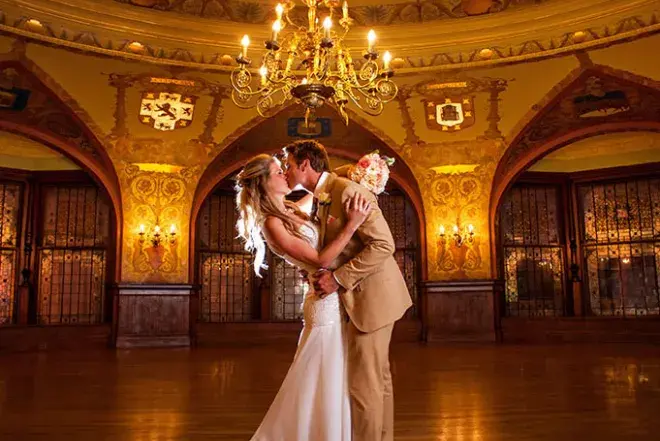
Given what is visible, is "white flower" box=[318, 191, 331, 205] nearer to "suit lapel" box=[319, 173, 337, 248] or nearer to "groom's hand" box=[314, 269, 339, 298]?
"suit lapel" box=[319, 173, 337, 248]

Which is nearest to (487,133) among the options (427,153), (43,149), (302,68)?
(427,153)

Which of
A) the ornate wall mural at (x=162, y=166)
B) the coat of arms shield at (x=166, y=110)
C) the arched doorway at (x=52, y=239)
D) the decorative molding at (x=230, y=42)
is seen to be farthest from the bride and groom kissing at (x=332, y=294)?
the arched doorway at (x=52, y=239)

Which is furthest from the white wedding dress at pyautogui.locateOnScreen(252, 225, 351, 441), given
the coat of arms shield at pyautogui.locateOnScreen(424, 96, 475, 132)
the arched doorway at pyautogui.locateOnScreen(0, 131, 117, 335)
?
the arched doorway at pyautogui.locateOnScreen(0, 131, 117, 335)

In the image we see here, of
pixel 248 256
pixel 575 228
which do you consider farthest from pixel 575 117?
pixel 248 256

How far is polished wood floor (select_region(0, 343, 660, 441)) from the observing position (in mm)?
3439

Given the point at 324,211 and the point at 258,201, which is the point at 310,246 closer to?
the point at 324,211

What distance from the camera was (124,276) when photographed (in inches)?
415

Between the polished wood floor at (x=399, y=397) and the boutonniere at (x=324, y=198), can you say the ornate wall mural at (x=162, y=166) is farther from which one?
the boutonniere at (x=324, y=198)

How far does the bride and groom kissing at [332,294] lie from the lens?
7.87 feet

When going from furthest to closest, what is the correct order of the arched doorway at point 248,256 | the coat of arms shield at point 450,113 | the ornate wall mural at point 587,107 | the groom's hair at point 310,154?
the arched doorway at point 248,256 < the coat of arms shield at point 450,113 < the ornate wall mural at point 587,107 < the groom's hair at point 310,154

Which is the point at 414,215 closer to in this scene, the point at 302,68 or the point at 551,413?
the point at 302,68

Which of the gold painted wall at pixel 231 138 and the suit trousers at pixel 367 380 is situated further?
the gold painted wall at pixel 231 138

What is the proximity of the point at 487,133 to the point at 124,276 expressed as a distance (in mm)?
6949

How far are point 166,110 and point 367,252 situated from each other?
8898mm
